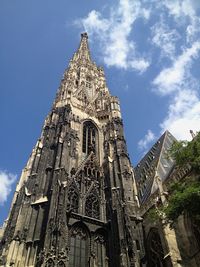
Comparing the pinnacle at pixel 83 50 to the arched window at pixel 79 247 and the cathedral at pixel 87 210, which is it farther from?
the arched window at pixel 79 247

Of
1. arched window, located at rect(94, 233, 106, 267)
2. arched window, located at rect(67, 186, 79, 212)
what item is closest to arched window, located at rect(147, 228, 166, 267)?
arched window, located at rect(94, 233, 106, 267)

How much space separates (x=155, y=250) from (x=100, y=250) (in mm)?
3033

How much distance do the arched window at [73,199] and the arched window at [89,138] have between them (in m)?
5.37

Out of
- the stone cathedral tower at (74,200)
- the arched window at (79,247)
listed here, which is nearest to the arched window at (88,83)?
the stone cathedral tower at (74,200)

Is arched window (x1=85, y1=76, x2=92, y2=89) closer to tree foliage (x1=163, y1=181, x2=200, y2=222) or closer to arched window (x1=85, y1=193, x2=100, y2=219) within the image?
arched window (x1=85, y1=193, x2=100, y2=219)

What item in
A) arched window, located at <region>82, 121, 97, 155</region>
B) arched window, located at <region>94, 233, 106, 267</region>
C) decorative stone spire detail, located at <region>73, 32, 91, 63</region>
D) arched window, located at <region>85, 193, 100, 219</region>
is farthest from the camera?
decorative stone spire detail, located at <region>73, 32, 91, 63</region>

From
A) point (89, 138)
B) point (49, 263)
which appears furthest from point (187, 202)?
point (89, 138)

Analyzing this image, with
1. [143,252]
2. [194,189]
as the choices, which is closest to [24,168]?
[143,252]

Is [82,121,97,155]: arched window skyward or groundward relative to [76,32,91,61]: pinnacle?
groundward

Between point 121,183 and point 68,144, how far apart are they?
493 cm

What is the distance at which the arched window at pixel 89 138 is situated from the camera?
875 inches

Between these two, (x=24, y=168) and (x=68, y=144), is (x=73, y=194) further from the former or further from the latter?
(x=24, y=168)

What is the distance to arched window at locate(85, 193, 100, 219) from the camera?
53.6 ft

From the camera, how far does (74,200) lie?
54.2 feet
